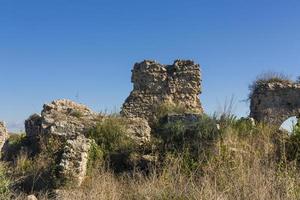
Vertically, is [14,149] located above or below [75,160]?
above

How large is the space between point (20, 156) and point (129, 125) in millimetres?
2804

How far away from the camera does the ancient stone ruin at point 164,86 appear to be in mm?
16625

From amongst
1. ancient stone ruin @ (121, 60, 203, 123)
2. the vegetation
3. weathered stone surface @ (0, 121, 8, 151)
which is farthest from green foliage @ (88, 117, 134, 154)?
ancient stone ruin @ (121, 60, 203, 123)

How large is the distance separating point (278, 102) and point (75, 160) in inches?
357

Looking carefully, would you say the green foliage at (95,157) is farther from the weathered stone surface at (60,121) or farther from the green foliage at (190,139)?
the green foliage at (190,139)

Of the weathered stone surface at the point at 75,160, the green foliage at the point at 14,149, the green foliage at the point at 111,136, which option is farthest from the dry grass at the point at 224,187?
the green foliage at the point at 14,149

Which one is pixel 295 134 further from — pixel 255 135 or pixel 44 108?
pixel 44 108

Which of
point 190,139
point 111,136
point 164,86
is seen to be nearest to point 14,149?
point 111,136

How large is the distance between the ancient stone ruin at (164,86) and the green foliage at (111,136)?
13.1 ft

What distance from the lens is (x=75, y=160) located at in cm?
1027

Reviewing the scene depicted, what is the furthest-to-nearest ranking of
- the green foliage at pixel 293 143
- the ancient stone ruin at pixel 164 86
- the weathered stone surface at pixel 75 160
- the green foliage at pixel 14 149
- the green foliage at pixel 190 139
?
1. the ancient stone ruin at pixel 164 86
2. the green foliage at pixel 14 149
3. the green foliage at pixel 293 143
4. the green foliage at pixel 190 139
5. the weathered stone surface at pixel 75 160

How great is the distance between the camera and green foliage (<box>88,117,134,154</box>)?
11.7 metres

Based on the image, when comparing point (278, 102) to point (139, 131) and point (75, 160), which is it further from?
point (75, 160)

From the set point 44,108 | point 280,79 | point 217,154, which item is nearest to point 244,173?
point 217,154
